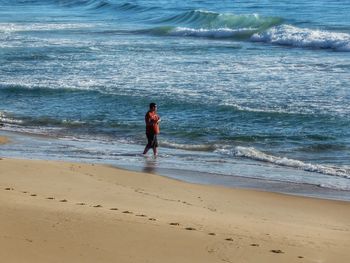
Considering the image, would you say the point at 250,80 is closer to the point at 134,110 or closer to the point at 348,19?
the point at 134,110

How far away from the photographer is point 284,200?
12.4 metres

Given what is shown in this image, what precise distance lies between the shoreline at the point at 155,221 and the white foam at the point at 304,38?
818 inches

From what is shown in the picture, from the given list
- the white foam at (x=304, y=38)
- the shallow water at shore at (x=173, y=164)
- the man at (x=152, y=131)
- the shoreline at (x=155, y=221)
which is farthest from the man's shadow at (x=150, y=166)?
the white foam at (x=304, y=38)

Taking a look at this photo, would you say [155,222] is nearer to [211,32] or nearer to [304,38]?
[304,38]

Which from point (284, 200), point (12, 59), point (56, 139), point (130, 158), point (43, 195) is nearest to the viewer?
point (43, 195)

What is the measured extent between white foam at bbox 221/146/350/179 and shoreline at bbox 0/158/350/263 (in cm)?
205

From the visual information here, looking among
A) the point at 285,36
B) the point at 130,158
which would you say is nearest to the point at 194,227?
the point at 130,158

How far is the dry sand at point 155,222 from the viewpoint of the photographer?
27.8ft

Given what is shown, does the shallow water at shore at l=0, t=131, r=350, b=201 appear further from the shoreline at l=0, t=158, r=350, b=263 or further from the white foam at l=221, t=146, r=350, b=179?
the shoreline at l=0, t=158, r=350, b=263

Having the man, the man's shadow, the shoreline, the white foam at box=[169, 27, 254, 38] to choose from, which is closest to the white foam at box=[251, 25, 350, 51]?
the white foam at box=[169, 27, 254, 38]

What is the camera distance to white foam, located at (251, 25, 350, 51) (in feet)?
108

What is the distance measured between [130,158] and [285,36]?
21501 millimetres

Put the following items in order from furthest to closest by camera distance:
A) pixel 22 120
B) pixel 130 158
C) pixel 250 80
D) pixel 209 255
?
pixel 250 80, pixel 22 120, pixel 130 158, pixel 209 255

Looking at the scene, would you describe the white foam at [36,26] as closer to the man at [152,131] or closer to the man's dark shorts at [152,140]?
the man at [152,131]
